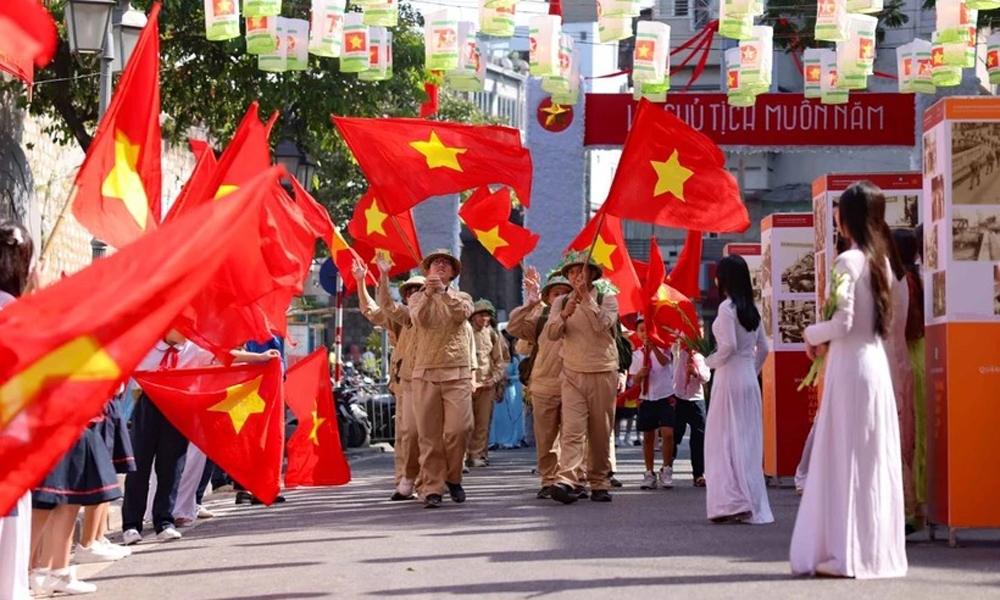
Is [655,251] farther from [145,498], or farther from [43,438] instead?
[43,438]

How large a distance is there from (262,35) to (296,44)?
49cm

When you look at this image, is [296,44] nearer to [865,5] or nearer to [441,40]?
[441,40]

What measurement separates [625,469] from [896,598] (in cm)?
1436

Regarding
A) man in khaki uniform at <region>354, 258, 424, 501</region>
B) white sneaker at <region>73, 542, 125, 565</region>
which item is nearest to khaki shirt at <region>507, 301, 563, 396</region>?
man in khaki uniform at <region>354, 258, 424, 501</region>

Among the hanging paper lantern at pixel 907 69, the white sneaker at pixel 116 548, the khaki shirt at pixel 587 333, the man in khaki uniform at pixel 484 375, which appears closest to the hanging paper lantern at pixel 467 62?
the man in khaki uniform at pixel 484 375

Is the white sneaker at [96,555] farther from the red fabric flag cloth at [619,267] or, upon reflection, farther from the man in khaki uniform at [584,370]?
the red fabric flag cloth at [619,267]

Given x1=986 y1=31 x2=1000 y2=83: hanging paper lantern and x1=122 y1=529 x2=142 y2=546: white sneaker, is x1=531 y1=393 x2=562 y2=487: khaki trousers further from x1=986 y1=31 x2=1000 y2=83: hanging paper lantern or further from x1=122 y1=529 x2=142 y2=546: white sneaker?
x1=986 y1=31 x2=1000 y2=83: hanging paper lantern

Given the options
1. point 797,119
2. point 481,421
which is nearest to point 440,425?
point 481,421

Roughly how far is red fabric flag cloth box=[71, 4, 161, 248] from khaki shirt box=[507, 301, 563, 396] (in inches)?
271

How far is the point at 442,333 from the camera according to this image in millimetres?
16656

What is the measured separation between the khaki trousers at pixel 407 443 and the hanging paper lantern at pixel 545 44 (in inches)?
182

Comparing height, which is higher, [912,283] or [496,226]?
[496,226]

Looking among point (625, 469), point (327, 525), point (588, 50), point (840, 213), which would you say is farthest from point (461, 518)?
point (588, 50)

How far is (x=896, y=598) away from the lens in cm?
911
